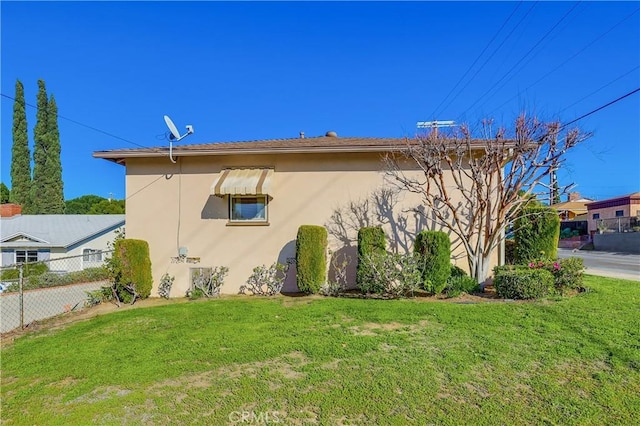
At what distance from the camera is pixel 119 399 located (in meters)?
3.63

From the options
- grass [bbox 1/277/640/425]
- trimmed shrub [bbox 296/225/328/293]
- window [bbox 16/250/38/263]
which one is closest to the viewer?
grass [bbox 1/277/640/425]

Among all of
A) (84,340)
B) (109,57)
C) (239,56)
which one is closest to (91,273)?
(109,57)

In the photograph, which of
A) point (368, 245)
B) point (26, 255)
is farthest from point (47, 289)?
point (368, 245)

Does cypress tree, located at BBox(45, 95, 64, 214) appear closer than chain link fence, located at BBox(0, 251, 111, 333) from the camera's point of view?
No

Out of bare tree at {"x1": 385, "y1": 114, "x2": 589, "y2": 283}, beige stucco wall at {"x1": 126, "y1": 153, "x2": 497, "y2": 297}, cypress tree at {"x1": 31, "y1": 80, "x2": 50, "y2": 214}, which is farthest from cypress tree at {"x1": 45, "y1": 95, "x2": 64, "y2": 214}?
bare tree at {"x1": 385, "y1": 114, "x2": 589, "y2": 283}

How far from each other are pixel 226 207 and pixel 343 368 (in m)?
7.15

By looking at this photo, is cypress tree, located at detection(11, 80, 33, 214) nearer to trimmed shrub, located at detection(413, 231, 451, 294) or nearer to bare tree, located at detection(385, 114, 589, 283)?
bare tree, located at detection(385, 114, 589, 283)

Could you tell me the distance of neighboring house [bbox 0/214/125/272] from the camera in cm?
2578

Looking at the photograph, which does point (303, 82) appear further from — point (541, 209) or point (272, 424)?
point (272, 424)

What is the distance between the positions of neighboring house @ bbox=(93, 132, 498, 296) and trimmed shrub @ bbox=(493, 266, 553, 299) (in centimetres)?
217

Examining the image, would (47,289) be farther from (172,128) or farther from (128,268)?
(172,128)

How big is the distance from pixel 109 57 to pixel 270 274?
11.1 m

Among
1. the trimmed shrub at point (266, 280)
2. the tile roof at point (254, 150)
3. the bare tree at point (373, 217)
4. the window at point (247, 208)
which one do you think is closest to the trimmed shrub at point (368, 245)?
the bare tree at point (373, 217)

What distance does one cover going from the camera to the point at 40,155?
37.0 m
